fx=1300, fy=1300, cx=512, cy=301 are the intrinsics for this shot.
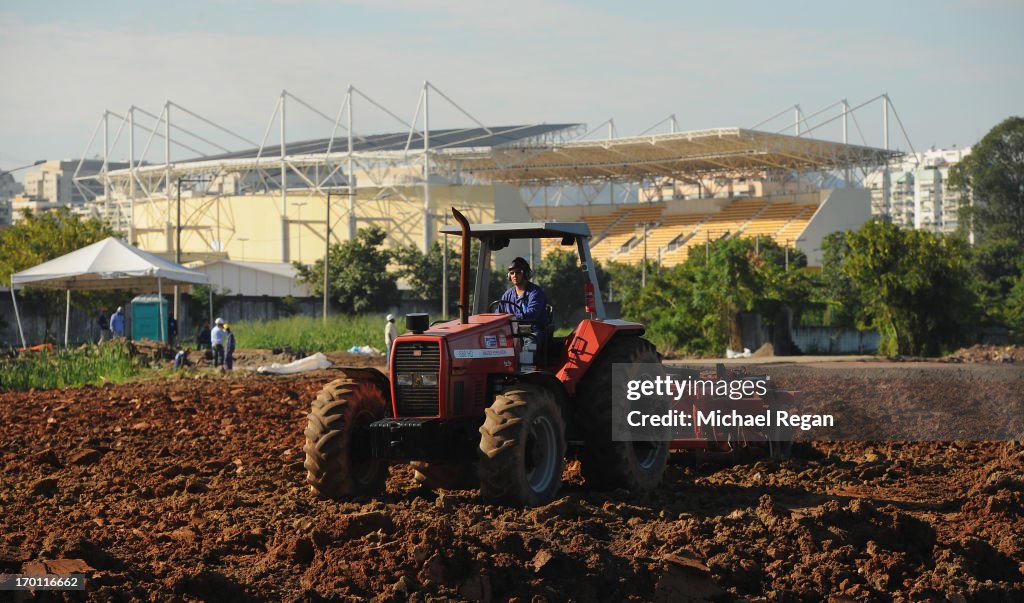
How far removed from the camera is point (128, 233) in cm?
9794

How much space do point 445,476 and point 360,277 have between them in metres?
54.5

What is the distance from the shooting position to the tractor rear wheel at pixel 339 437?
10398 mm

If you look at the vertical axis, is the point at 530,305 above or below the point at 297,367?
above

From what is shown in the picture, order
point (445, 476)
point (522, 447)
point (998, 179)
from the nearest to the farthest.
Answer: point (522, 447)
point (445, 476)
point (998, 179)

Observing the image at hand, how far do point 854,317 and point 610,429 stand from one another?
146 ft

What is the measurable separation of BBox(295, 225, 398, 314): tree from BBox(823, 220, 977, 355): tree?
86.8 ft

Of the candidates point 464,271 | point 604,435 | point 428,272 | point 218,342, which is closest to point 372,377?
point 464,271

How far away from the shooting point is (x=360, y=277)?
65562 mm

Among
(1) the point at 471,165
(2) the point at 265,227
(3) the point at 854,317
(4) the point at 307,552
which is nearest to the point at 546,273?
(3) the point at 854,317

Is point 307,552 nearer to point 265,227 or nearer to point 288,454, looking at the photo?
point 288,454

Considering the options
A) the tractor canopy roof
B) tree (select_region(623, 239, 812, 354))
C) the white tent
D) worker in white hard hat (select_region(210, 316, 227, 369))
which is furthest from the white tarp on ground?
the tractor canopy roof

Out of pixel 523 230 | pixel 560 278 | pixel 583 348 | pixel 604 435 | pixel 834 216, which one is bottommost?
pixel 604 435

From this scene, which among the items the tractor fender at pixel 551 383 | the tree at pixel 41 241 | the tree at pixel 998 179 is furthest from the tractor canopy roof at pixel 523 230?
the tree at pixel 998 179

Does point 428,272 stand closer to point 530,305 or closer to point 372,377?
point 530,305
